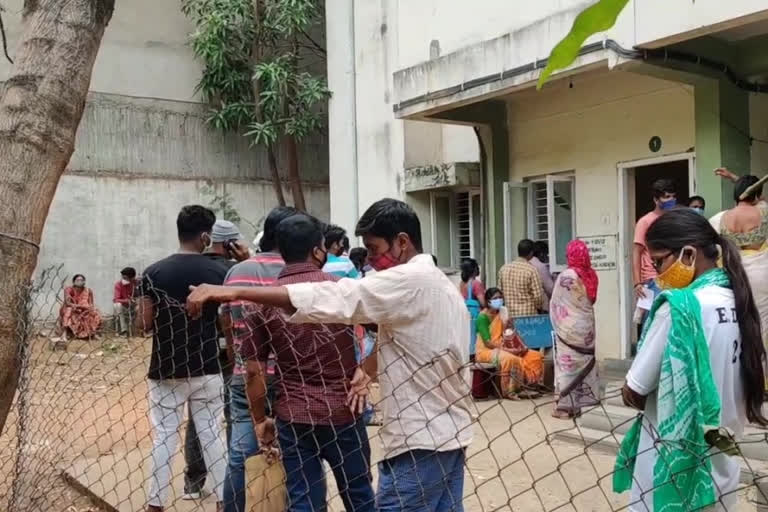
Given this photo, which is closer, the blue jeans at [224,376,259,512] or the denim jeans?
the blue jeans at [224,376,259,512]

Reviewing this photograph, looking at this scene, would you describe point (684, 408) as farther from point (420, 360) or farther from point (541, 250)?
point (541, 250)

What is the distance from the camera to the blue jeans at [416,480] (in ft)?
7.63

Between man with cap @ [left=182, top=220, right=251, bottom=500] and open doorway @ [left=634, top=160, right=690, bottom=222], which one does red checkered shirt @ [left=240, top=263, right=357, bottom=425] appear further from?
open doorway @ [left=634, top=160, right=690, bottom=222]

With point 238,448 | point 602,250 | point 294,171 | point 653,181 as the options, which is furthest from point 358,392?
point 294,171

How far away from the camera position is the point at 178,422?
3.79 meters

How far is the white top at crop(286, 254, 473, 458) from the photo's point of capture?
2264 millimetres

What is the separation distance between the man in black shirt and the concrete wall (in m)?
4.91

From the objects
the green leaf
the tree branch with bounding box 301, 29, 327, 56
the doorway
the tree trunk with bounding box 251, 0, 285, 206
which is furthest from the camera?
the tree branch with bounding box 301, 29, 327, 56

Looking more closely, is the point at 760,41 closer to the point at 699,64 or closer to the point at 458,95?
the point at 699,64

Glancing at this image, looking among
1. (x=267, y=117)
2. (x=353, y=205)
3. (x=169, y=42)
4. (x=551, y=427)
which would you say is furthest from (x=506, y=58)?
(x=169, y=42)

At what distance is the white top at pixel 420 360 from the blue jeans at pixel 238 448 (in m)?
1.15

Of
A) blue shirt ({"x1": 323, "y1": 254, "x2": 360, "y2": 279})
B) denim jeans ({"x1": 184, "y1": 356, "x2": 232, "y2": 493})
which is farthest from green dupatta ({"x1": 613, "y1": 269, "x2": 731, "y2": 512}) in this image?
blue shirt ({"x1": 323, "y1": 254, "x2": 360, "y2": 279})

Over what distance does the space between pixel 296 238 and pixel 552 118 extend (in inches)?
240

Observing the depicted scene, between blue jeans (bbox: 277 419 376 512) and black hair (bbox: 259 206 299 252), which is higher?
black hair (bbox: 259 206 299 252)
